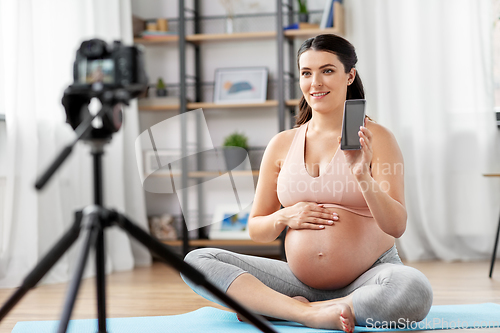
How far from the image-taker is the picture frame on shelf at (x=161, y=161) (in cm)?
282

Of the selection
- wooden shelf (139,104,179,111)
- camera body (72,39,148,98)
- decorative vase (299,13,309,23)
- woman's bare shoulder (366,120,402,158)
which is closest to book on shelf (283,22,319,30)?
decorative vase (299,13,309,23)

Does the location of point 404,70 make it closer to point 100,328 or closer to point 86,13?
point 86,13

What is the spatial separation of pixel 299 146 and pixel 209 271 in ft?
1.33

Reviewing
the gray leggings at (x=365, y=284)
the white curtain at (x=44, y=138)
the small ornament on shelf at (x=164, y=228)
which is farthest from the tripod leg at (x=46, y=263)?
the small ornament on shelf at (x=164, y=228)

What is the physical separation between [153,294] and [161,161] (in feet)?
3.22

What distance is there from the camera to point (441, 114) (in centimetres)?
272

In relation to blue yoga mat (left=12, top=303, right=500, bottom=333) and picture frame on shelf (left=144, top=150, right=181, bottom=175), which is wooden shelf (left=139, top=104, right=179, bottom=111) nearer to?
picture frame on shelf (left=144, top=150, right=181, bottom=175)

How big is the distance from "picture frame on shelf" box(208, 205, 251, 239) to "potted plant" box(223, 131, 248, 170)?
25 centimetres

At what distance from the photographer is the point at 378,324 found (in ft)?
4.31

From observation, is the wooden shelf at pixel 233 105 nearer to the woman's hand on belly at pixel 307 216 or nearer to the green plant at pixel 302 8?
the green plant at pixel 302 8

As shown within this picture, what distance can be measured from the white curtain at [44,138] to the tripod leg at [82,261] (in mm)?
1549

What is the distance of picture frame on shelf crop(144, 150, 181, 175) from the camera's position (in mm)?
2816

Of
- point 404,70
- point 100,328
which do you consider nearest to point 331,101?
point 100,328

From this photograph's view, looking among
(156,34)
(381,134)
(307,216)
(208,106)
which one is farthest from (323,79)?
(156,34)
